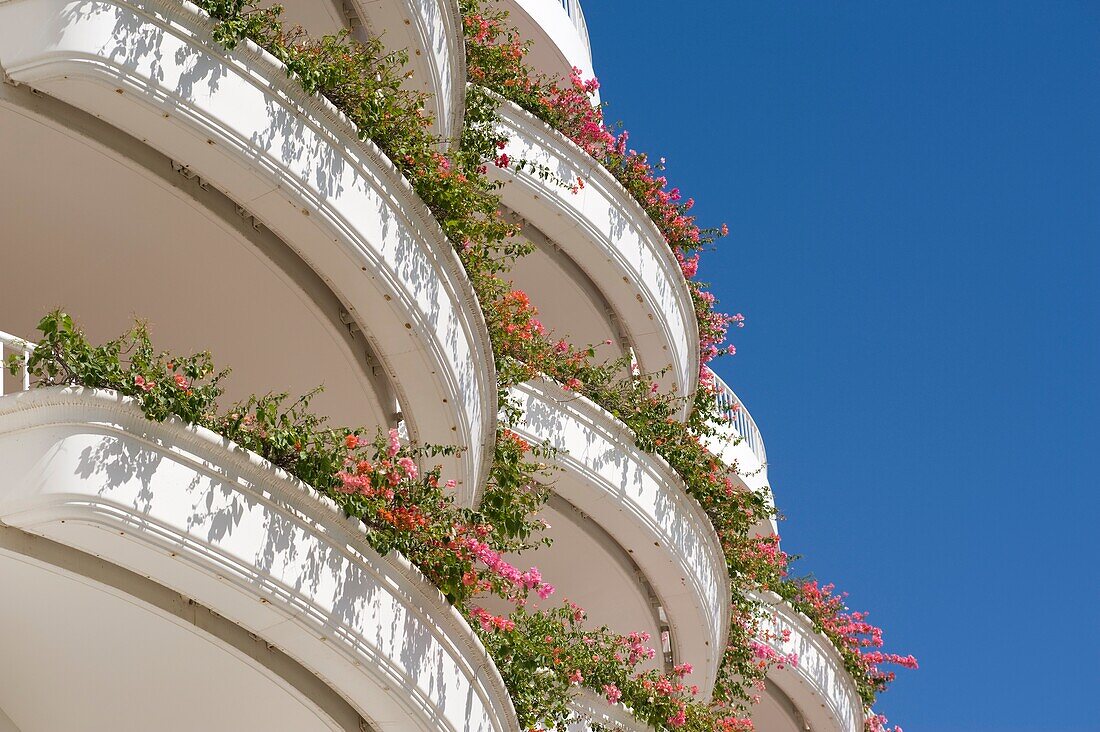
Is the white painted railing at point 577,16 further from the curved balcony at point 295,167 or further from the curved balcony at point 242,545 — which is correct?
the curved balcony at point 242,545

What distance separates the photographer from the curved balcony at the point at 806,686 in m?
21.7

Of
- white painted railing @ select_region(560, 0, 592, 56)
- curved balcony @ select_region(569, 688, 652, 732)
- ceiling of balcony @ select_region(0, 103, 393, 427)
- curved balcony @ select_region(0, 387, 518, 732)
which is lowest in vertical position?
curved balcony @ select_region(0, 387, 518, 732)

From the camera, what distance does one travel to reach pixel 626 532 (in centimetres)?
1625

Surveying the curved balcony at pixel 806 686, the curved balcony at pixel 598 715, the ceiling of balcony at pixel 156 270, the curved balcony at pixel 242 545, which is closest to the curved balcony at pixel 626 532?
the curved balcony at pixel 598 715

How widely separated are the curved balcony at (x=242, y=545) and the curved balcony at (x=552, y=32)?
456 inches

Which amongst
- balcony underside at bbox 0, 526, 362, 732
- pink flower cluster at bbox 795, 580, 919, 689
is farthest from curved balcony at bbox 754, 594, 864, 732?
balcony underside at bbox 0, 526, 362, 732

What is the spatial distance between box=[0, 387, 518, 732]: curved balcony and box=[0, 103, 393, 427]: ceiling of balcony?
2384 mm

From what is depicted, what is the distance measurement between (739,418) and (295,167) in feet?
52.4

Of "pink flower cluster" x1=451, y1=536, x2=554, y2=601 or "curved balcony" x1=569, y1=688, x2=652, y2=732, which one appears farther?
"curved balcony" x1=569, y1=688, x2=652, y2=732

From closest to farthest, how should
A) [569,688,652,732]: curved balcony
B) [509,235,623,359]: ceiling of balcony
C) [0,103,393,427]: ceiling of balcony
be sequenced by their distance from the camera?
[0,103,393,427]: ceiling of balcony → [569,688,652,732]: curved balcony → [509,235,623,359]: ceiling of balcony

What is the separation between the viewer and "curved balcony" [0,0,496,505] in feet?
29.2

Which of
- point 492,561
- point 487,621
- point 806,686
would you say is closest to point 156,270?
point 492,561

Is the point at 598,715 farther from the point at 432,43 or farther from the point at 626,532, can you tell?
the point at 432,43

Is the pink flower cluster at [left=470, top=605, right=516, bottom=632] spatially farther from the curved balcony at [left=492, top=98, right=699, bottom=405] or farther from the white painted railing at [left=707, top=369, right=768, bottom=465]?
the white painted railing at [left=707, top=369, right=768, bottom=465]
